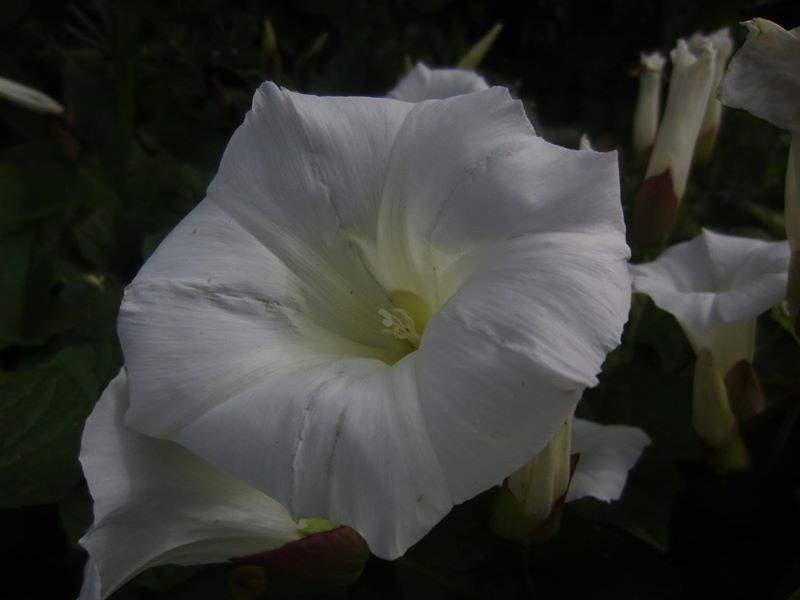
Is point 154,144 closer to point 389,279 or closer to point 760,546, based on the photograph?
point 389,279

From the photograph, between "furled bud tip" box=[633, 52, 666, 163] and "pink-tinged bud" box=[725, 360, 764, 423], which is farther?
"furled bud tip" box=[633, 52, 666, 163]

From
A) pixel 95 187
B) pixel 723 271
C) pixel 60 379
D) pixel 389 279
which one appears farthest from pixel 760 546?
pixel 95 187

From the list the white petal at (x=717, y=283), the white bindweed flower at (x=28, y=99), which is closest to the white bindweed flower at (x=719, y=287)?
the white petal at (x=717, y=283)

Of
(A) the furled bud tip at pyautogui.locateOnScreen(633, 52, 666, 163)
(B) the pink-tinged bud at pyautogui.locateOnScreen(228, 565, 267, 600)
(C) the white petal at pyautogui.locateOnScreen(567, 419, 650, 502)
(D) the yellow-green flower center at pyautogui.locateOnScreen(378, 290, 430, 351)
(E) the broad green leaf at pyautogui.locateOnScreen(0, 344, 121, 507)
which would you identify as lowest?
(B) the pink-tinged bud at pyautogui.locateOnScreen(228, 565, 267, 600)

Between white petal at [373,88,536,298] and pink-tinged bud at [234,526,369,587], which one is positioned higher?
white petal at [373,88,536,298]

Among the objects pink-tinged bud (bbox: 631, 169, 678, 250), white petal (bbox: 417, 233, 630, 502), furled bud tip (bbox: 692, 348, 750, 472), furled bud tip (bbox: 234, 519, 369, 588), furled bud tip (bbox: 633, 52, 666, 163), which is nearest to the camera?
white petal (bbox: 417, 233, 630, 502)

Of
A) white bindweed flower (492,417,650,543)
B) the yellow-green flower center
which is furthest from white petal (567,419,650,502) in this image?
the yellow-green flower center

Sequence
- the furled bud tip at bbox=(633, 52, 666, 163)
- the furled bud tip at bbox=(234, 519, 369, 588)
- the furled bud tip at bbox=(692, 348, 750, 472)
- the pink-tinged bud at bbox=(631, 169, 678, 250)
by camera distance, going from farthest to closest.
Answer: the furled bud tip at bbox=(633, 52, 666, 163) < the pink-tinged bud at bbox=(631, 169, 678, 250) < the furled bud tip at bbox=(692, 348, 750, 472) < the furled bud tip at bbox=(234, 519, 369, 588)

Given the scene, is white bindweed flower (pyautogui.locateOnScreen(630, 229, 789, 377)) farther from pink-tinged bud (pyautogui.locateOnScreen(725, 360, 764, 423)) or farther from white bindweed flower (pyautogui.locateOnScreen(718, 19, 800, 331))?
white bindweed flower (pyautogui.locateOnScreen(718, 19, 800, 331))
